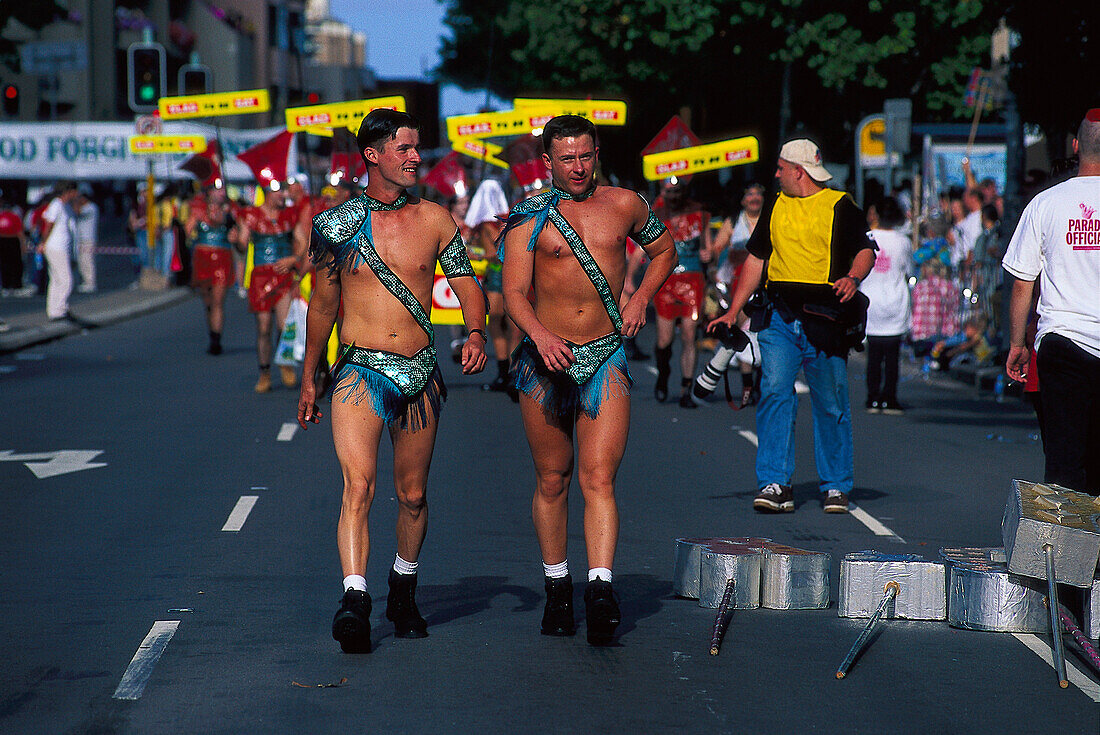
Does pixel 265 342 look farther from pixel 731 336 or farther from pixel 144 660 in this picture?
pixel 144 660

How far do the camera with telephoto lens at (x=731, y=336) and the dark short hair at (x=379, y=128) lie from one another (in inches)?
135

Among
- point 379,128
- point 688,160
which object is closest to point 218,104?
point 688,160

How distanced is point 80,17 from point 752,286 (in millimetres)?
54865

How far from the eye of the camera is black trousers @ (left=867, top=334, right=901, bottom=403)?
1502 cm

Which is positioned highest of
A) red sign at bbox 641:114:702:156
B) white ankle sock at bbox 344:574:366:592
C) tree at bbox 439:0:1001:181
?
tree at bbox 439:0:1001:181

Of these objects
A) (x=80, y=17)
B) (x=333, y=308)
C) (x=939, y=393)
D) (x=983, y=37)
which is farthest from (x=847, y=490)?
(x=80, y=17)

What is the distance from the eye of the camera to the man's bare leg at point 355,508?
616 cm

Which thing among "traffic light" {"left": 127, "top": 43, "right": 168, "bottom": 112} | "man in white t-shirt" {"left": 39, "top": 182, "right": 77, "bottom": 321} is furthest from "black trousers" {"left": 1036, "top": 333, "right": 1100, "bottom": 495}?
"traffic light" {"left": 127, "top": 43, "right": 168, "bottom": 112}

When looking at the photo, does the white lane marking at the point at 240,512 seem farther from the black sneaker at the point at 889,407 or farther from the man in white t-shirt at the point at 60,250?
the man in white t-shirt at the point at 60,250

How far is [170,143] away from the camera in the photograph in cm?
2839

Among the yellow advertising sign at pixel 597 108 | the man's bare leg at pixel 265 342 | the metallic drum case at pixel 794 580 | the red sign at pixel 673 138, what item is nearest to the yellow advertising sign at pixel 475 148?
the red sign at pixel 673 138

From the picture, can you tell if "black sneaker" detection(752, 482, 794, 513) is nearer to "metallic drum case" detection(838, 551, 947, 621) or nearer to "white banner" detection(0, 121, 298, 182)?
"metallic drum case" detection(838, 551, 947, 621)

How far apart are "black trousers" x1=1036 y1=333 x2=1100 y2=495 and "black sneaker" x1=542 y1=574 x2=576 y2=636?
2.04 m

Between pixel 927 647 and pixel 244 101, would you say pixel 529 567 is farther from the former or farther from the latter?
pixel 244 101
